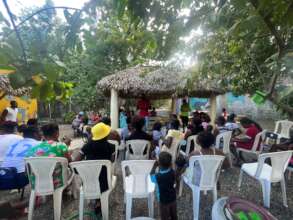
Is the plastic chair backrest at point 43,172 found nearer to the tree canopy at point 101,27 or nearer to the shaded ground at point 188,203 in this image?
the shaded ground at point 188,203

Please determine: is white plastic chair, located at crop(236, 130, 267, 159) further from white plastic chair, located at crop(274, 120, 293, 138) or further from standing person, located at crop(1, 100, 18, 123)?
standing person, located at crop(1, 100, 18, 123)

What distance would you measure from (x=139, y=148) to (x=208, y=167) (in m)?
1.70

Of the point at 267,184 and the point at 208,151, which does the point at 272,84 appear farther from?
the point at 267,184

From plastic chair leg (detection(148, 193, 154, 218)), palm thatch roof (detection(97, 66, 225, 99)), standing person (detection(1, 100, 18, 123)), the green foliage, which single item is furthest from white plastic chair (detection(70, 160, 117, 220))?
the green foliage

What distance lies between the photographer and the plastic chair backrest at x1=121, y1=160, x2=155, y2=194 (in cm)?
308

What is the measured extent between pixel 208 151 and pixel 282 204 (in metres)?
1.40

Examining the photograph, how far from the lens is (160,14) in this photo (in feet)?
4.68

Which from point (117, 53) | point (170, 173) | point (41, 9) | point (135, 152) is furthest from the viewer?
point (117, 53)

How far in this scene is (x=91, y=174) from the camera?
3.00 m

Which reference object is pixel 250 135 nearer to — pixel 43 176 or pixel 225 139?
pixel 225 139

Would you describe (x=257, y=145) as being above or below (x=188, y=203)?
above

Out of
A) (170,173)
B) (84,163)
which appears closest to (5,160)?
(84,163)

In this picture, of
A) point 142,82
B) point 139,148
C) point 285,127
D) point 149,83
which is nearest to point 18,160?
point 139,148

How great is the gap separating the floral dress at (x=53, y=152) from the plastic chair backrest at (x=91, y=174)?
331mm
